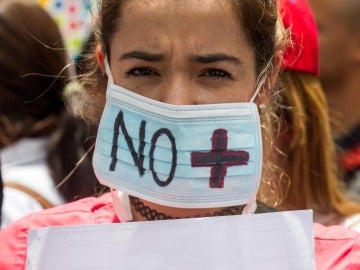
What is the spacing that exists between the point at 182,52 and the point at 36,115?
60.2 inches

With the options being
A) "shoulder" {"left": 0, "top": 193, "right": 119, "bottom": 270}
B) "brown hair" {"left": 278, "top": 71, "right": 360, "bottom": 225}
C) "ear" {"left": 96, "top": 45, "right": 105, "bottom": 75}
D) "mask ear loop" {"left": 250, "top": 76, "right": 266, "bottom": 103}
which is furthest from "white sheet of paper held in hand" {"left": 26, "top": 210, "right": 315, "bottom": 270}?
"brown hair" {"left": 278, "top": 71, "right": 360, "bottom": 225}

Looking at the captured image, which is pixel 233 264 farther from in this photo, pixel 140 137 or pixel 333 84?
pixel 333 84

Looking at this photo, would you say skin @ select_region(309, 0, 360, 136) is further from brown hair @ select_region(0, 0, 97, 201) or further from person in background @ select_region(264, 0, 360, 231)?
brown hair @ select_region(0, 0, 97, 201)

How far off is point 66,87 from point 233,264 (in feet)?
3.91

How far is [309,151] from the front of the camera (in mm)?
2984

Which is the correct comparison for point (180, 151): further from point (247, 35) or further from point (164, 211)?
point (247, 35)

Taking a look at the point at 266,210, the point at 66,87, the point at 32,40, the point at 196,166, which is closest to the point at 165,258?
the point at 196,166

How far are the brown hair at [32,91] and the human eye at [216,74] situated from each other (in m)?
1.14

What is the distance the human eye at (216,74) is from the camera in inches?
82.4

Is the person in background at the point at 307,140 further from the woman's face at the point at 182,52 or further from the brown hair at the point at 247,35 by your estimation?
the woman's face at the point at 182,52

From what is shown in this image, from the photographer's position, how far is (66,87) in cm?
290

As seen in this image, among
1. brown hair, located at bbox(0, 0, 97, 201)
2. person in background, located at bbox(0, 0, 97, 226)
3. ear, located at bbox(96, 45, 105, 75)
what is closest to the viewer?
ear, located at bbox(96, 45, 105, 75)

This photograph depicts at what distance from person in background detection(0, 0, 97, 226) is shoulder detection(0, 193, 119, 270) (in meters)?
0.65

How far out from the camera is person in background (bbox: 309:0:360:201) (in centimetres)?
401
